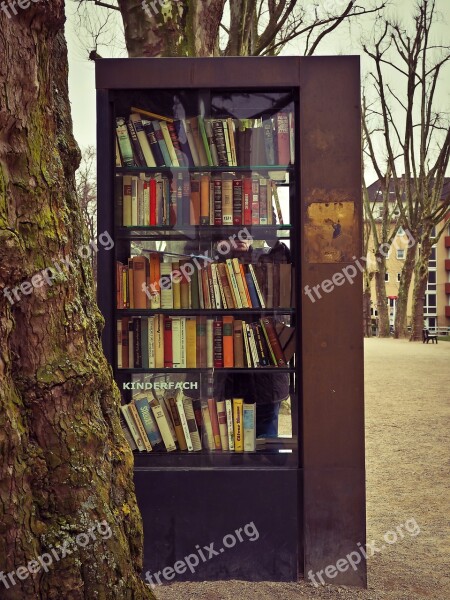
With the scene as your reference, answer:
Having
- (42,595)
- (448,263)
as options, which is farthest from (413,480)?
(448,263)

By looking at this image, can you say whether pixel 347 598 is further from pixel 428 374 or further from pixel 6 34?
pixel 428 374

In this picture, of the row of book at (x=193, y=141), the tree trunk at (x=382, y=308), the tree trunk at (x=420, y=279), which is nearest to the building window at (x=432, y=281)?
the tree trunk at (x=382, y=308)

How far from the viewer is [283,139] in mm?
5059

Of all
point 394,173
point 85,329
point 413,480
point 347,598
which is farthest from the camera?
point 394,173

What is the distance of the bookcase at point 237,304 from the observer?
478cm

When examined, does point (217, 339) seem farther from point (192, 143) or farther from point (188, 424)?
point (192, 143)

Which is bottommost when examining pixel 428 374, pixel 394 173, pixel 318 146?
pixel 428 374

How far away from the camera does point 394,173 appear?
34.3 meters

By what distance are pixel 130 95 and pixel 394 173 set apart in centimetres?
3071

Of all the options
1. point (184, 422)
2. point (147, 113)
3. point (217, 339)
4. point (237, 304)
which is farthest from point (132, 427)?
point (147, 113)

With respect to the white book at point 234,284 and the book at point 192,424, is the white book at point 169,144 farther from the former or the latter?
the book at point 192,424

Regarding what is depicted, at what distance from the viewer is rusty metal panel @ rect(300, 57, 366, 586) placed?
4781 millimetres

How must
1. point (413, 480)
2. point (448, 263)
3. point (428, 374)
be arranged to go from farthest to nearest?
1. point (448, 263)
2. point (428, 374)
3. point (413, 480)

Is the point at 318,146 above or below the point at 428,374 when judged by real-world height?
above
